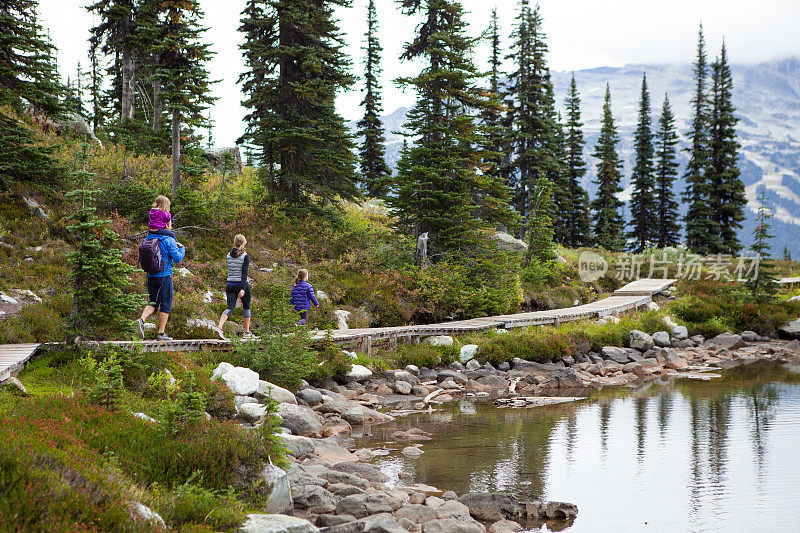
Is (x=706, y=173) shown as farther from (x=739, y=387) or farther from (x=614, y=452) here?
(x=614, y=452)

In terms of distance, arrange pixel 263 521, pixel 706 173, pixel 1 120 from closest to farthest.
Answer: pixel 263 521, pixel 1 120, pixel 706 173

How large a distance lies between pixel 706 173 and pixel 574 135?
461 inches

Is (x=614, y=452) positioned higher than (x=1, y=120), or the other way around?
(x=1, y=120)

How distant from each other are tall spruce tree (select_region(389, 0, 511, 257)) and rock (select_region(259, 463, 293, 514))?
576 inches

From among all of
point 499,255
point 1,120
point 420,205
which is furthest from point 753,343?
point 1,120

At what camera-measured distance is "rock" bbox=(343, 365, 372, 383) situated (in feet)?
48.9

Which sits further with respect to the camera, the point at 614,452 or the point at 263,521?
the point at 614,452

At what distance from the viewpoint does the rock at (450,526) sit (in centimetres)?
677

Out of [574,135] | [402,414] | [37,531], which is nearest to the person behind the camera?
[37,531]

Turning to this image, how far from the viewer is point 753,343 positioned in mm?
23562

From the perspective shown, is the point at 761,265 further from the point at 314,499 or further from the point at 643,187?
the point at 643,187

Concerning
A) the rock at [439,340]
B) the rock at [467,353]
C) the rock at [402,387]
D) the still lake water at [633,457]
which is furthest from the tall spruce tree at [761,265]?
the rock at [402,387]

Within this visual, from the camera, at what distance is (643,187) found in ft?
174

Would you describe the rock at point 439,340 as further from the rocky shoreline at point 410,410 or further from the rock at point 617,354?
the rock at point 617,354
